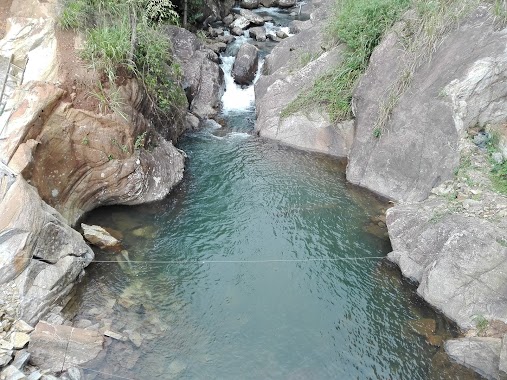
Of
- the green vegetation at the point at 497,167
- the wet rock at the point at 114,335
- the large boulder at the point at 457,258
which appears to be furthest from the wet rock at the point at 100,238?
the green vegetation at the point at 497,167

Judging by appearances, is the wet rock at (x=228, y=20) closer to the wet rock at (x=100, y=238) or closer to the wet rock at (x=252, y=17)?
the wet rock at (x=252, y=17)

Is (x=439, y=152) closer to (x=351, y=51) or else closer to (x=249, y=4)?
(x=351, y=51)

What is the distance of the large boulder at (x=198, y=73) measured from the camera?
48.2 feet

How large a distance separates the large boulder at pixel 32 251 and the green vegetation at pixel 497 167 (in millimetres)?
8437

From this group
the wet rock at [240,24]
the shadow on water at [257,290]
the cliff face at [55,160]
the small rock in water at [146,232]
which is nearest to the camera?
the shadow on water at [257,290]

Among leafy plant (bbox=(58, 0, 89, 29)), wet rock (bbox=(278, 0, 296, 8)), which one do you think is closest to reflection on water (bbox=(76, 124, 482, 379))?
leafy plant (bbox=(58, 0, 89, 29))

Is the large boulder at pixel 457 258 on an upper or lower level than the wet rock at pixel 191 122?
upper

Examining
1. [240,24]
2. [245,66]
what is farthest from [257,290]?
[240,24]

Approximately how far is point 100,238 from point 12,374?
10.8 feet

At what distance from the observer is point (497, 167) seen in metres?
9.61

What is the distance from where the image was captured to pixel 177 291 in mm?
8180

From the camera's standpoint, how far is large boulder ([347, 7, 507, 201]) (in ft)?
33.1

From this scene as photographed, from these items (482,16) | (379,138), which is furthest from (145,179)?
(482,16)

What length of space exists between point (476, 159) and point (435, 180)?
3.17 feet
